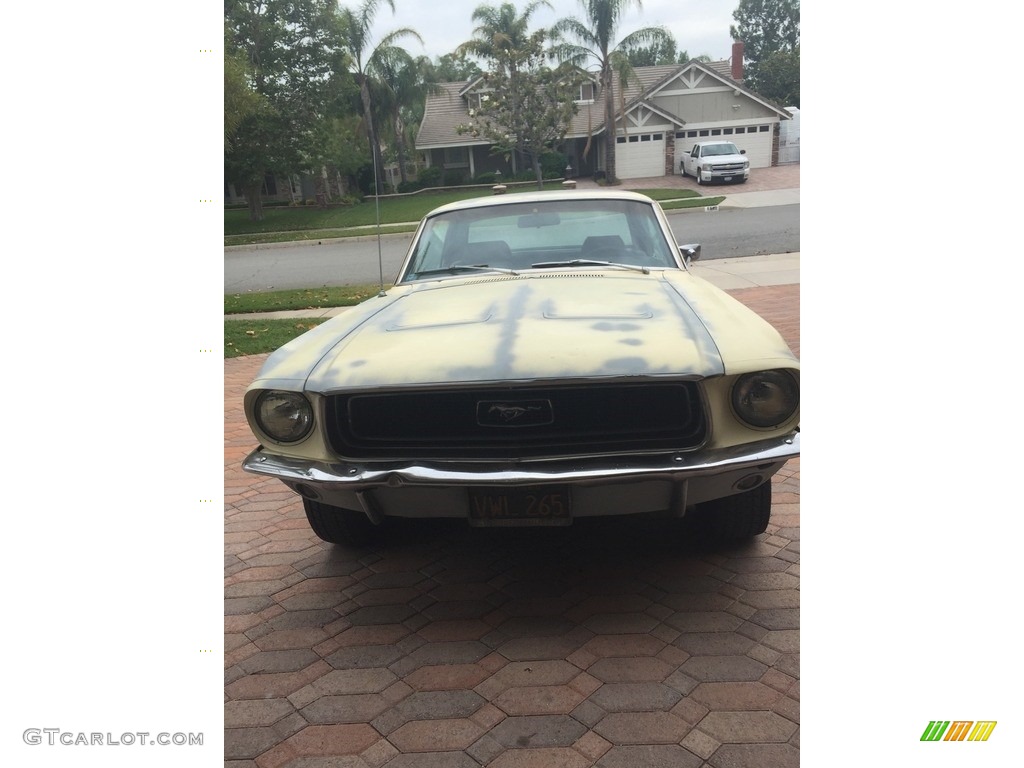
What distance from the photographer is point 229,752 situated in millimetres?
1927

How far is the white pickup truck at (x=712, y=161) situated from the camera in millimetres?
3002

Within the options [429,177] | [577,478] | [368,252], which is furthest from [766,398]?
[368,252]

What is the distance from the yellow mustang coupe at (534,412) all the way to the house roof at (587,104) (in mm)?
741

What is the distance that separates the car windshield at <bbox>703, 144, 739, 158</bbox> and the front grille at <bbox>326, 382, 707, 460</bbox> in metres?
1.32

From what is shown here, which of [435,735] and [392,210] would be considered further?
[392,210]

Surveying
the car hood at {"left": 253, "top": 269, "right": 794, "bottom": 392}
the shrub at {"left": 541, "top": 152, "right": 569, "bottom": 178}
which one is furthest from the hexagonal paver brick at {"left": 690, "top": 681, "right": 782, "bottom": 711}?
the shrub at {"left": 541, "top": 152, "right": 569, "bottom": 178}

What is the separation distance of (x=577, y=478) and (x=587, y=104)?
5.61ft

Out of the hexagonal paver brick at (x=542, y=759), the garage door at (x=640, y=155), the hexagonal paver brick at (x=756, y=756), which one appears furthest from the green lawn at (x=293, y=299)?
the hexagonal paver brick at (x=756, y=756)

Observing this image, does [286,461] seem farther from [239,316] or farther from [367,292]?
[367,292]

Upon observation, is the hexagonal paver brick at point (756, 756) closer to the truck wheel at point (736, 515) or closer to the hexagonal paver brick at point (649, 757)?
the hexagonal paver brick at point (649, 757)

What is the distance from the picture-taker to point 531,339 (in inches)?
89.0

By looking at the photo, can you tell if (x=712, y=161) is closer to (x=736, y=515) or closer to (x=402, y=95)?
(x=402, y=95)

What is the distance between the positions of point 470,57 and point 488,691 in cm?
211
